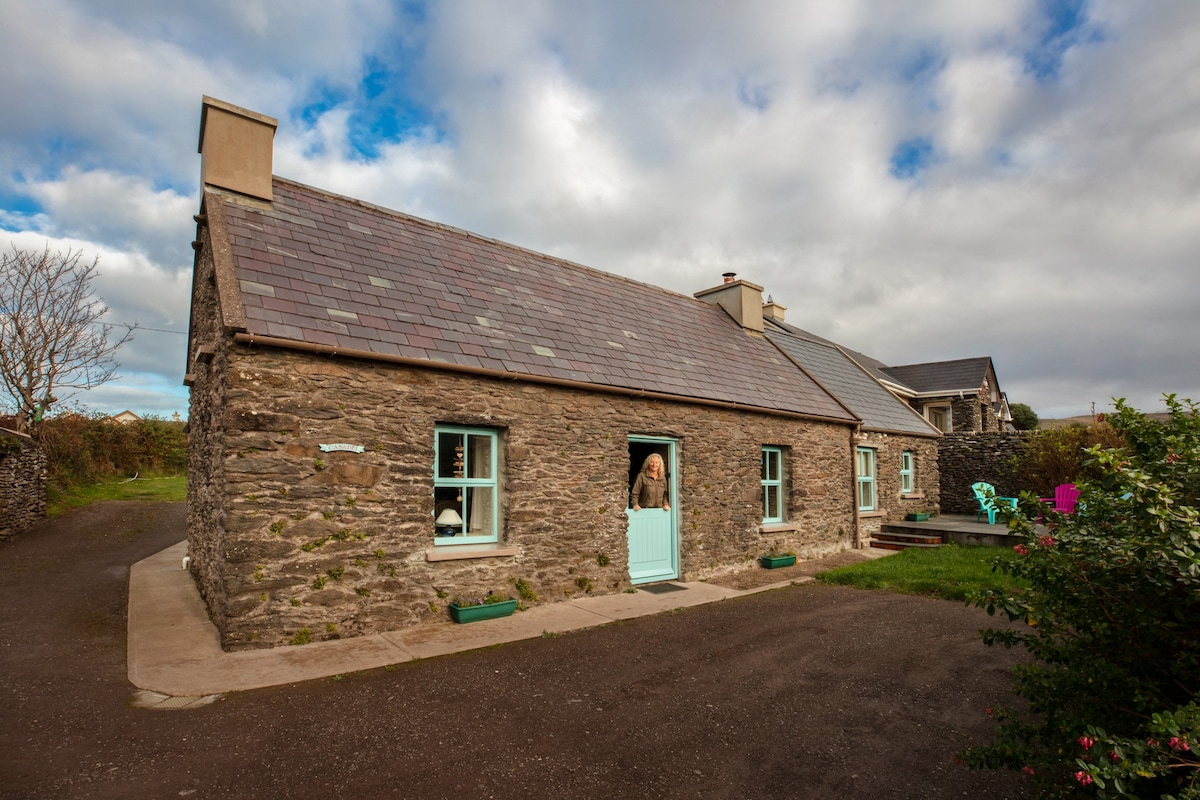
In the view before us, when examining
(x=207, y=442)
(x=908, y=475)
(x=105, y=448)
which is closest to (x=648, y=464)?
(x=207, y=442)

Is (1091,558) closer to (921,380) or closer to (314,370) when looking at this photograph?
(314,370)

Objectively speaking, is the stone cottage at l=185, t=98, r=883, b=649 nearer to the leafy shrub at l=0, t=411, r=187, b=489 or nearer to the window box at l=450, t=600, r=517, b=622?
the window box at l=450, t=600, r=517, b=622

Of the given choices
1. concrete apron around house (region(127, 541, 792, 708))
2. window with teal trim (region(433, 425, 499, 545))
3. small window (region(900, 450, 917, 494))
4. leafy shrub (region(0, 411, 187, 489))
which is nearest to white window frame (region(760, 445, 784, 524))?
concrete apron around house (region(127, 541, 792, 708))

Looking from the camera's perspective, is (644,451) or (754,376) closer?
(644,451)

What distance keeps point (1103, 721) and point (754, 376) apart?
10.4 m

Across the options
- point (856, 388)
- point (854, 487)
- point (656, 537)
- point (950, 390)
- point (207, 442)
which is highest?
point (950, 390)

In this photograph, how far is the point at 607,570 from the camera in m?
9.15

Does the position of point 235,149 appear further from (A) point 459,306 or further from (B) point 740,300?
(B) point 740,300

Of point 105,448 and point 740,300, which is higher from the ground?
point 740,300

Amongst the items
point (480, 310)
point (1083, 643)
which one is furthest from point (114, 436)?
point (1083, 643)

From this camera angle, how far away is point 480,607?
745 centimetres

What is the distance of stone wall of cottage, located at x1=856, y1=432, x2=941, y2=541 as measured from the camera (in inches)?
599

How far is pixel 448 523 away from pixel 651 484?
11.5 feet

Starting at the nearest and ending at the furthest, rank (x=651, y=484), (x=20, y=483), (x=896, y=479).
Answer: (x=651, y=484)
(x=20, y=483)
(x=896, y=479)
